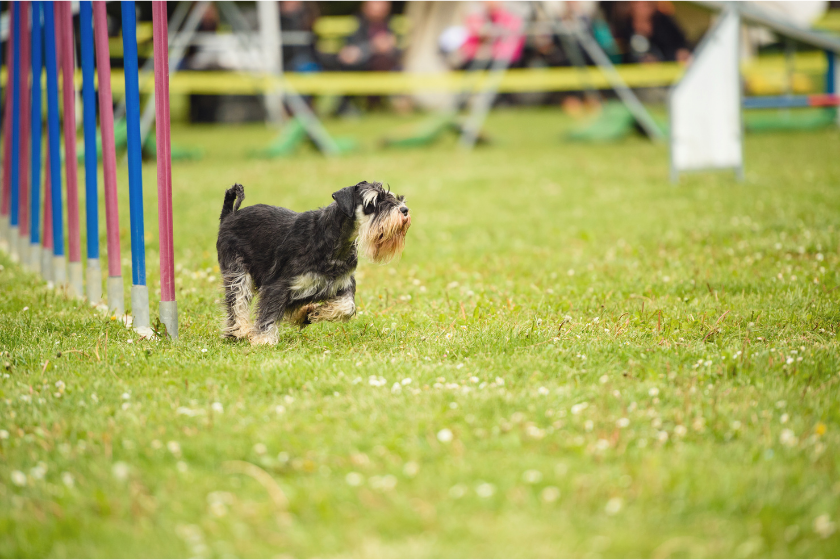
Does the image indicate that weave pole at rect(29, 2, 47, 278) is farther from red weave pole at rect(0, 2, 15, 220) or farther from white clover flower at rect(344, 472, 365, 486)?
white clover flower at rect(344, 472, 365, 486)

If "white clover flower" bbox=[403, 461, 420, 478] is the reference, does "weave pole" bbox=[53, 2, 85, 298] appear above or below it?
above

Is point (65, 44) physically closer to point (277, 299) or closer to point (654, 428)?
point (277, 299)

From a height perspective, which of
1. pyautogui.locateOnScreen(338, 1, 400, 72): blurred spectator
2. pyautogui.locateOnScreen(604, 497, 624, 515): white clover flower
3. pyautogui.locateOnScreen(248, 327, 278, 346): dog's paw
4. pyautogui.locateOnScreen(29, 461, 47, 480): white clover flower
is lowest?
pyautogui.locateOnScreen(248, 327, 278, 346): dog's paw

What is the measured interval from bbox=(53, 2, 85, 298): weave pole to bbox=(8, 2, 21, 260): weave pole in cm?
169

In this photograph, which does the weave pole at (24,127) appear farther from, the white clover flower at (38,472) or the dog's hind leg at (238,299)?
the white clover flower at (38,472)

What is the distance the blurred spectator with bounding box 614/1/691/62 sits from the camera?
930 inches

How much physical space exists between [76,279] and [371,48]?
1959 cm

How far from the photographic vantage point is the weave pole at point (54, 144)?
6.83 meters

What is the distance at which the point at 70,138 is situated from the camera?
6301 millimetres

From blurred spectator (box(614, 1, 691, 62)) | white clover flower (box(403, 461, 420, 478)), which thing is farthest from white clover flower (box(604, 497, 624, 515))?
blurred spectator (box(614, 1, 691, 62))

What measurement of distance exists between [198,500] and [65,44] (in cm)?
456

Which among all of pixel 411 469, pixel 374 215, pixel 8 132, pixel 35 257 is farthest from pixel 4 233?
pixel 411 469

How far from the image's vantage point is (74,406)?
4.19 m

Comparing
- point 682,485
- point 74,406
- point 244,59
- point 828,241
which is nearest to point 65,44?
point 74,406
